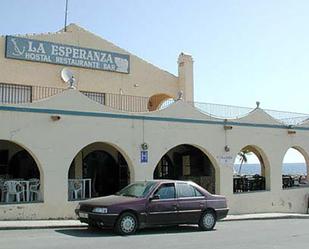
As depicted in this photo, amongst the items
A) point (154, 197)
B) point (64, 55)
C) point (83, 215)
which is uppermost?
point (64, 55)

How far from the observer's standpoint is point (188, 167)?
965 inches

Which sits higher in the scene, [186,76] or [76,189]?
[186,76]

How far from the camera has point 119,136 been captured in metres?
19.3

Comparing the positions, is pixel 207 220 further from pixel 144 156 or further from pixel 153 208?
pixel 144 156

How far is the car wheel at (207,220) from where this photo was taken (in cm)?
1561

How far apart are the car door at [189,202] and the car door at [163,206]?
0.21 m

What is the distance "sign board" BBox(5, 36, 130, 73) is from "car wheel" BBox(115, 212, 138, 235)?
1012 cm

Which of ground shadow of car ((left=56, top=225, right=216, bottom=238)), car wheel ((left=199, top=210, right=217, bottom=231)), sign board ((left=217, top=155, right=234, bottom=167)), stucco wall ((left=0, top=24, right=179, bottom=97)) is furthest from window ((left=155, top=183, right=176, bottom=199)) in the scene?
stucco wall ((left=0, top=24, right=179, bottom=97))

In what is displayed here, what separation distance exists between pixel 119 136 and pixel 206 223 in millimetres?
5231

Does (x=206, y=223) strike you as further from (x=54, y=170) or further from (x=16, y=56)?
(x=16, y=56)

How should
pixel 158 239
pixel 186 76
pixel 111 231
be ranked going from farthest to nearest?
pixel 186 76, pixel 111 231, pixel 158 239

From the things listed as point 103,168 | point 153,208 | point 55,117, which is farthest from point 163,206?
point 103,168

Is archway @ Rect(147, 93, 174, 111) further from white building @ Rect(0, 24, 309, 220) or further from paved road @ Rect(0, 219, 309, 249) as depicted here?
paved road @ Rect(0, 219, 309, 249)

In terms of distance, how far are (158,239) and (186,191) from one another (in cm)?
273
